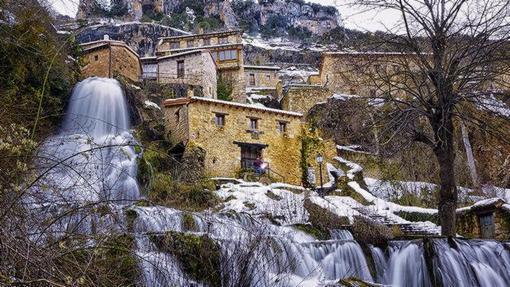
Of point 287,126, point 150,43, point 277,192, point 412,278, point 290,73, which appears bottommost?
point 412,278

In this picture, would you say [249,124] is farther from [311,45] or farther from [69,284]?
[311,45]

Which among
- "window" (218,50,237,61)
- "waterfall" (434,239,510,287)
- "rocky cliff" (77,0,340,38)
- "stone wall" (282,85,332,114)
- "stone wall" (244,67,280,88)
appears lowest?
"waterfall" (434,239,510,287)

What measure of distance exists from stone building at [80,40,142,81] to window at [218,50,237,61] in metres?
8.71

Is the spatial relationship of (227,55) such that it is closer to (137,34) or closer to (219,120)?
(219,120)

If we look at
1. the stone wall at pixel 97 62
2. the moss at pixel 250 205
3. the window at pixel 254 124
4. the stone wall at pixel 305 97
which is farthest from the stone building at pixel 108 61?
the moss at pixel 250 205

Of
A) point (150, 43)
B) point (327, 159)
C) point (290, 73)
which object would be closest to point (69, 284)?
point (327, 159)

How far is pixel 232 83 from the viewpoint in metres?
41.7

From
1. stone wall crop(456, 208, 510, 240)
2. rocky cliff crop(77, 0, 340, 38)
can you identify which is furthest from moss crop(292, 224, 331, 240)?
rocky cliff crop(77, 0, 340, 38)

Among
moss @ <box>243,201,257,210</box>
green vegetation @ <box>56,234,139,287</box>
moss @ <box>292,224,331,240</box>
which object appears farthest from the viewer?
moss @ <box>243,201,257,210</box>

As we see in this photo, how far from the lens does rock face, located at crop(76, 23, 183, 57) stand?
61.5 meters

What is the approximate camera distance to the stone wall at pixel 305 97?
1384 inches

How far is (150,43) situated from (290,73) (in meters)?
17.6

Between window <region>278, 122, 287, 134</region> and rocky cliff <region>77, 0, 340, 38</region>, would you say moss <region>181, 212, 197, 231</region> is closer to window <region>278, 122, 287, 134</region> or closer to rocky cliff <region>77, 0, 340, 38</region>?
window <region>278, 122, 287, 134</region>

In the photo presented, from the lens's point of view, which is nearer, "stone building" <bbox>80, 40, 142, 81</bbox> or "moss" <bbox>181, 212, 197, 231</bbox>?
"moss" <bbox>181, 212, 197, 231</bbox>
